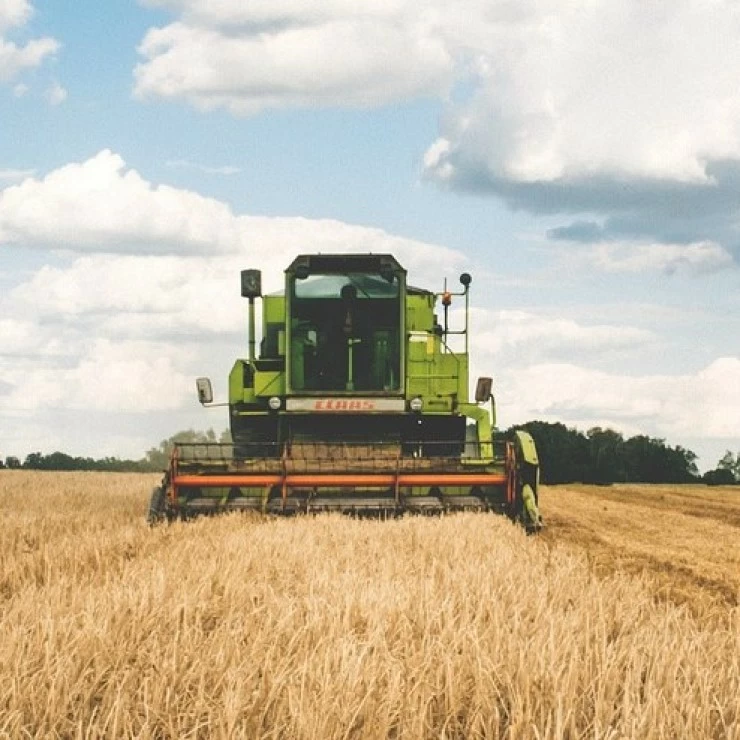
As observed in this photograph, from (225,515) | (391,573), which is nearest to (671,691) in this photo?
(391,573)

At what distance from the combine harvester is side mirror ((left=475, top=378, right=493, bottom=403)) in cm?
1

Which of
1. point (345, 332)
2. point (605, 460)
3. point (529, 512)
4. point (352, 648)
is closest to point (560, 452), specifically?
point (605, 460)

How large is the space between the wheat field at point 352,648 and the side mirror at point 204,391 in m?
5.02

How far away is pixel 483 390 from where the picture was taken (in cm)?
1358

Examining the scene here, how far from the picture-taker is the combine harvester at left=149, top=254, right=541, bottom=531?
12.8 meters

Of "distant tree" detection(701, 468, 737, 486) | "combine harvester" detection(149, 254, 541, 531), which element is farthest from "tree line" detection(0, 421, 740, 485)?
"combine harvester" detection(149, 254, 541, 531)

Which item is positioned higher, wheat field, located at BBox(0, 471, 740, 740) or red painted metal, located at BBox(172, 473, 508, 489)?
red painted metal, located at BBox(172, 473, 508, 489)

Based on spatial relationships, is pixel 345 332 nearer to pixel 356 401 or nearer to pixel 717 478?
pixel 356 401

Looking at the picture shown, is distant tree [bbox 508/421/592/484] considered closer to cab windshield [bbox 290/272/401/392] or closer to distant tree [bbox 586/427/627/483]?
distant tree [bbox 586/427/627/483]

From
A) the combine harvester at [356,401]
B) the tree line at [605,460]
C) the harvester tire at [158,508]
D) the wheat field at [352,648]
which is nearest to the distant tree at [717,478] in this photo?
the tree line at [605,460]

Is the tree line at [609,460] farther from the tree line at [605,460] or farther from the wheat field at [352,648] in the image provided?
the wheat field at [352,648]

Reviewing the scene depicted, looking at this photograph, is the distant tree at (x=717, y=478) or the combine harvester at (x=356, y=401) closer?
the combine harvester at (x=356, y=401)

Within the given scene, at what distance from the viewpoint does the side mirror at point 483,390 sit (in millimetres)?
13547

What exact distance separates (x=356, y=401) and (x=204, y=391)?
1847mm
